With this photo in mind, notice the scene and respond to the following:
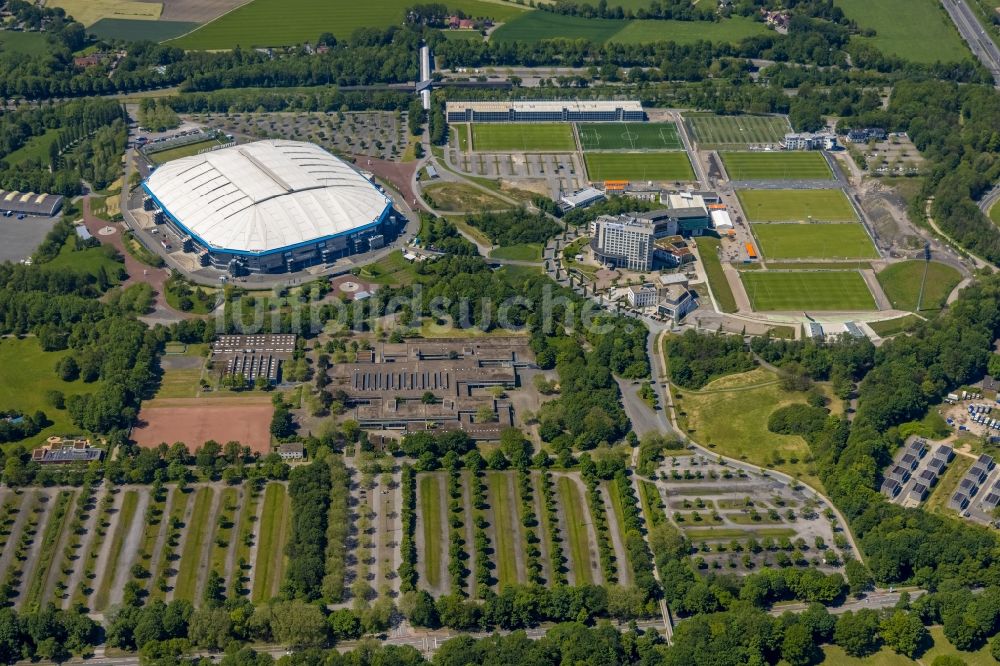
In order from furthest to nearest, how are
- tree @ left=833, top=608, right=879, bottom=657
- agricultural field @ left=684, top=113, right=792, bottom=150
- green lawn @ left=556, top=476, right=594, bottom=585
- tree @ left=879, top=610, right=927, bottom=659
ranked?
agricultural field @ left=684, top=113, right=792, bottom=150 → green lawn @ left=556, top=476, right=594, bottom=585 → tree @ left=833, top=608, right=879, bottom=657 → tree @ left=879, top=610, right=927, bottom=659

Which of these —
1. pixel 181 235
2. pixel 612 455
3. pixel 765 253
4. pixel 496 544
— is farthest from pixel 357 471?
pixel 765 253

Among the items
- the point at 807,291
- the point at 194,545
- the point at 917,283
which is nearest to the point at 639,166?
the point at 807,291

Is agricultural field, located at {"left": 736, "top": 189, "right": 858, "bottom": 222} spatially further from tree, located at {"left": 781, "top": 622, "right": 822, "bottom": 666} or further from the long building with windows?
tree, located at {"left": 781, "top": 622, "right": 822, "bottom": 666}

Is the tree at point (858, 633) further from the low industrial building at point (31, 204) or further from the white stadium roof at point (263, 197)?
the low industrial building at point (31, 204)

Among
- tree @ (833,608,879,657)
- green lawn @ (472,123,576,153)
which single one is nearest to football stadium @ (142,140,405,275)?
green lawn @ (472,123,576,153)

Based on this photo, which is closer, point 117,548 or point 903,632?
point 903,632

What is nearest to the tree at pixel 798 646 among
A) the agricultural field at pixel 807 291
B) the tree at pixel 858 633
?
the tree at pixel 858 633

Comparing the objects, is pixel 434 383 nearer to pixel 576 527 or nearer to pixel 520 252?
pixel 576 527
